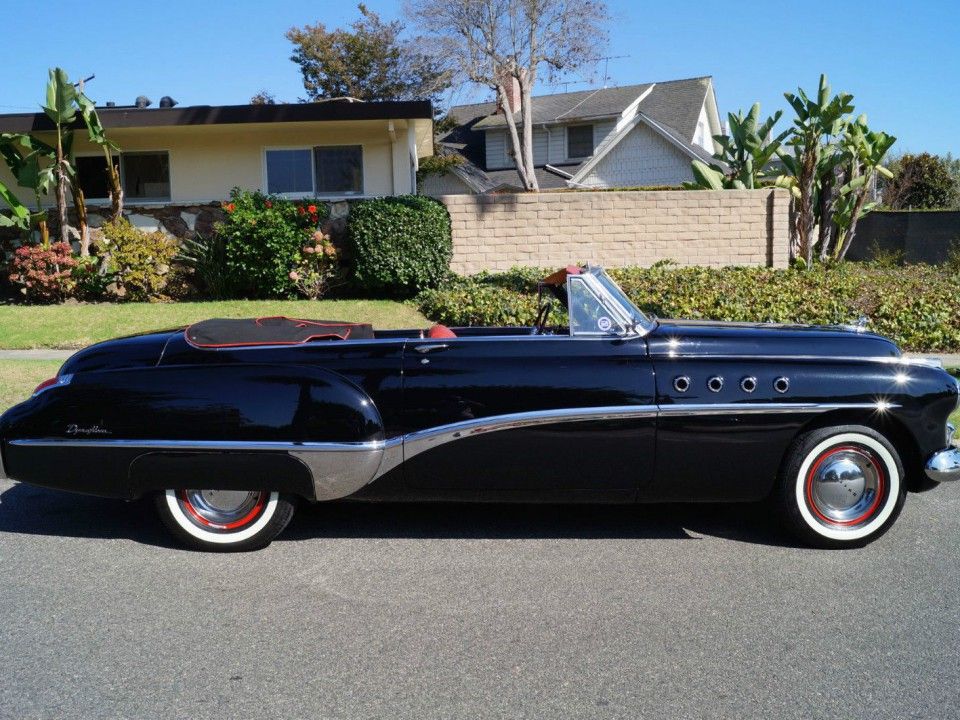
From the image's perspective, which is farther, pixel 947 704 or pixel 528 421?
pixel 528 421

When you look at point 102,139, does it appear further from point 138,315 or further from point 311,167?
point 138,315

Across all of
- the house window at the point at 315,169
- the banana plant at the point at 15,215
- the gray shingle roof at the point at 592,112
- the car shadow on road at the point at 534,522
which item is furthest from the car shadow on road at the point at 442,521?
the gray shingle roof at the point at 592,112

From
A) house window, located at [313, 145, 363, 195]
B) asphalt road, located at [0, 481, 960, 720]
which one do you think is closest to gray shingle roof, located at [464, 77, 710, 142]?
house window, located at [313, 145, 363, 195]

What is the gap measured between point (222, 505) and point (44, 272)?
438 inches

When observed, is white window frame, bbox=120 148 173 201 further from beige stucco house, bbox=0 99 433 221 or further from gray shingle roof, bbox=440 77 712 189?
gray shingle roof, bbox=440 77 712 189

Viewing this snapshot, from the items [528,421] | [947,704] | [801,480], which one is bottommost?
[947,704]

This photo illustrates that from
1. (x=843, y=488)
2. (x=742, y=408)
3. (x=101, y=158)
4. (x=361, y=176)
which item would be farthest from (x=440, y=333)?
(x=101, y=158)

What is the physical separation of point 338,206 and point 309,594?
12.1 m

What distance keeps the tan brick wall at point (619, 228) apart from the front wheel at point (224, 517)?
10.7 meters

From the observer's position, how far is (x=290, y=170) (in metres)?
17.1

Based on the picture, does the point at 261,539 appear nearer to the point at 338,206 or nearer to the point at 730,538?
the point at 730,538

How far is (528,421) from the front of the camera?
4.53 m

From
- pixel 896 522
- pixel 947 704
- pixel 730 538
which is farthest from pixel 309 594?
pixel 896 522

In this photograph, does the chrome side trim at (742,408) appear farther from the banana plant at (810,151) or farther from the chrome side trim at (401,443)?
the banana plant at (810,151)
